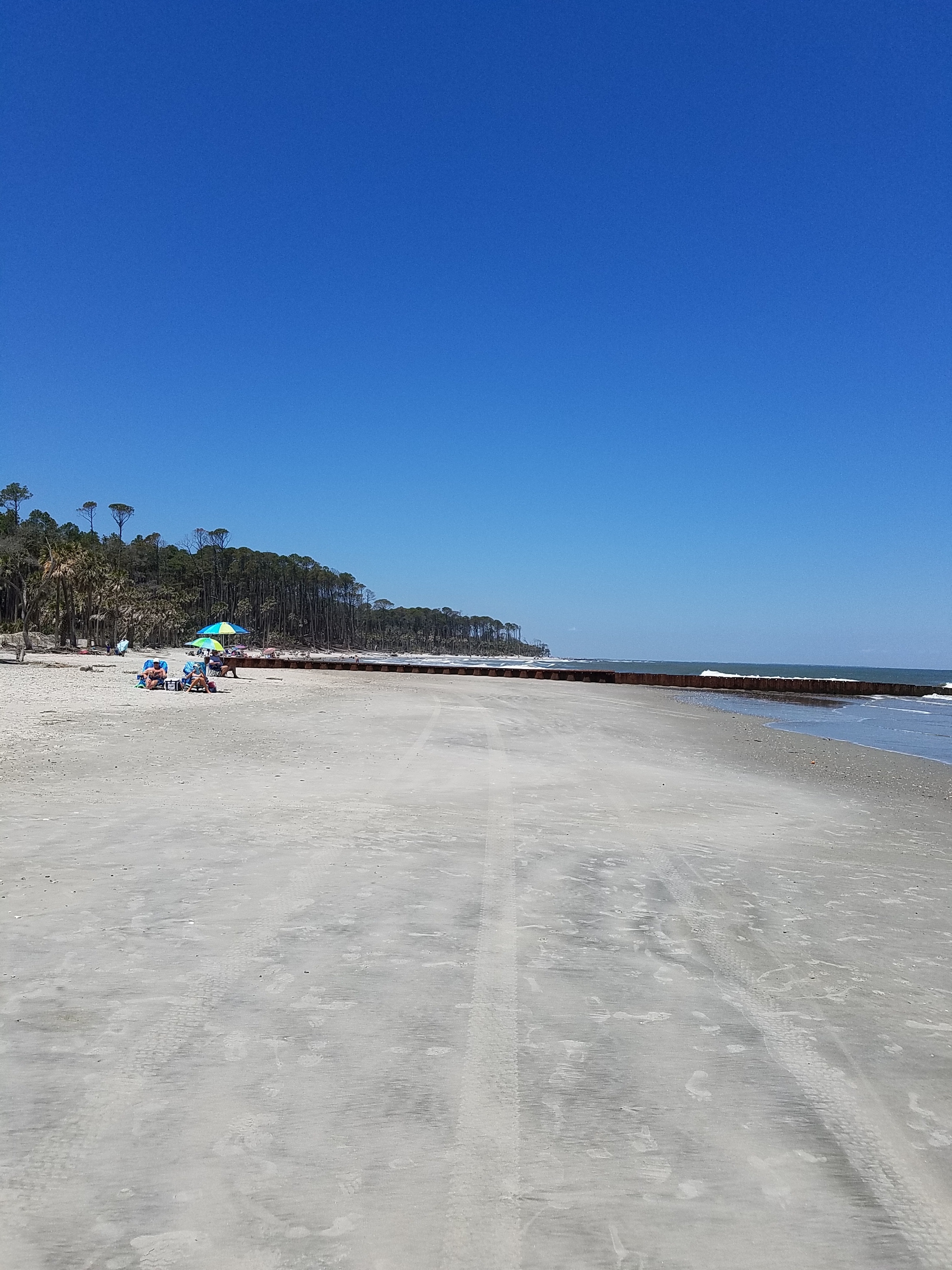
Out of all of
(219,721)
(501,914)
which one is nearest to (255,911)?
(501,914)

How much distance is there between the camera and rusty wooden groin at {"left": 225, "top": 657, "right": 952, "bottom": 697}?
56.9 metres

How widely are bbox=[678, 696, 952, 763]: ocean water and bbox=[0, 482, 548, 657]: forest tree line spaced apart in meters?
32.8

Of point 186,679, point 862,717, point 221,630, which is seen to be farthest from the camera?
point 862,717

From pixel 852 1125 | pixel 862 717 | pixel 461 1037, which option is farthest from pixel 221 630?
pixel 852 1125

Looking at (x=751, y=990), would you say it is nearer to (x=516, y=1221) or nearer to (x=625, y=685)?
(x=516, y=1221)

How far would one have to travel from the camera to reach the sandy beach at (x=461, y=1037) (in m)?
2.41

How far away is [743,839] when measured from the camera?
26.4 ft

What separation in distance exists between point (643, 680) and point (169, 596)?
55.1m

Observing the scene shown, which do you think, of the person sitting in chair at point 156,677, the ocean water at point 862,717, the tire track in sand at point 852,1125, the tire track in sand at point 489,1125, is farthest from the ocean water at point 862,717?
the person sitting in chair at point 156,677

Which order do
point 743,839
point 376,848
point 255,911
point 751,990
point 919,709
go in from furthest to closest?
point 919,709 < point 743,839 < point 376,848 < point 255,911 < point 751,990

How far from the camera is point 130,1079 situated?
10.1 feet

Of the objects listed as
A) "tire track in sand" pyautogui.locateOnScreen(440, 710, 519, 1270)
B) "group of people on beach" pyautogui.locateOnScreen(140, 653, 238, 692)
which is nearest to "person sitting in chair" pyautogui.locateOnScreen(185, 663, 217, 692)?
"group of people on beach" pyautogui.locateOnScreen(140, 653, 238, 692)

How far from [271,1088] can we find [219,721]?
13240 millimetres

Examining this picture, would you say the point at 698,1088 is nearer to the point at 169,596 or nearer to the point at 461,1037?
the point at 461,1037
